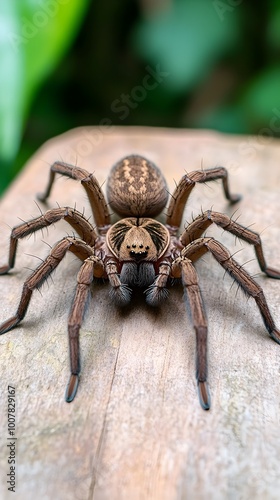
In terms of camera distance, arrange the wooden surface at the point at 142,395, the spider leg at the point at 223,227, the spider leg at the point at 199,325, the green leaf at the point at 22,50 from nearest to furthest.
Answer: the wooden surface at the point at 142,395, the spider leg at the point at 199,325, the spider leg at the point at 223,227, the green leaf at the point at 22,50

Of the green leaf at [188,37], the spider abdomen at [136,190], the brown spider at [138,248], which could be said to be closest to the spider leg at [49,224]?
the brown spider at [138,248]

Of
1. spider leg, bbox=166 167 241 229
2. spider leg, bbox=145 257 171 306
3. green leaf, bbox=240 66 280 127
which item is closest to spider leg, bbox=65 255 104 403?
spider leg, bbox=145 257 171 306

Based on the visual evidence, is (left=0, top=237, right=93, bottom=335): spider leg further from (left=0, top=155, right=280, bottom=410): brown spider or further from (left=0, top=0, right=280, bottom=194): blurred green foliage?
(left=0, top=0, right=280, bottom=194): blurred green foliage

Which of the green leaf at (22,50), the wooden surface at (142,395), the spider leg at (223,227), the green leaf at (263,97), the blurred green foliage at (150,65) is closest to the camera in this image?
the wooden surface at (142,395)

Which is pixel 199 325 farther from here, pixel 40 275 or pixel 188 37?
pixel 188 37

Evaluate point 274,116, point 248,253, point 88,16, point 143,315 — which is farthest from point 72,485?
point 88,16

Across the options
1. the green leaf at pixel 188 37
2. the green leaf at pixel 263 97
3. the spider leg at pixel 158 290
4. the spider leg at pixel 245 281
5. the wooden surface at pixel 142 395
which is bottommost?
the wooden surface at pixel 142 395

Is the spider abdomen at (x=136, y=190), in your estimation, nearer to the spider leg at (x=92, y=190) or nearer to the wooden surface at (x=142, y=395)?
the spider leg at (x=92, y=190)
